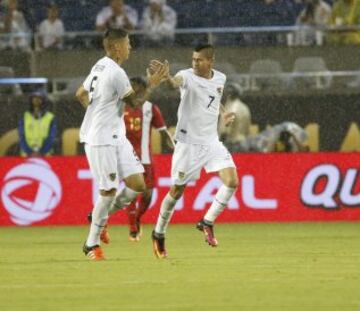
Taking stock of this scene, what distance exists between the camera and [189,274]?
37.6 ft

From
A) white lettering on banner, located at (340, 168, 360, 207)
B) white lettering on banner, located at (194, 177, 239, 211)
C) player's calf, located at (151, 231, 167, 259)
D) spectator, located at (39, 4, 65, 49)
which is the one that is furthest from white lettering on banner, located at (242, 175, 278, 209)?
player's calf, located at (151, 231, 167, 259)

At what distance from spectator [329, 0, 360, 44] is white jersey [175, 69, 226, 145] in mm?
9498

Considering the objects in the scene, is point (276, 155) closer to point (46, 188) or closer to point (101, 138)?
point (46, 188)

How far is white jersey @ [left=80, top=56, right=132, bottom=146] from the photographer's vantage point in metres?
12.8

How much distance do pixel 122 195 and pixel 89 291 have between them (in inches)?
191

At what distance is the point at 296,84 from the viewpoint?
23078mm

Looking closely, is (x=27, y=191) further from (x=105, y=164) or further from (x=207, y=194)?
(x=105, y=164)

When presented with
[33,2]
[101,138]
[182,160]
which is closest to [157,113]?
[182,160]

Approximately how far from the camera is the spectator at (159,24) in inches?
929

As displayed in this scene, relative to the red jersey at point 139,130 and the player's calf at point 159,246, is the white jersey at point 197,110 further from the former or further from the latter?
the red jersey at point 139,130

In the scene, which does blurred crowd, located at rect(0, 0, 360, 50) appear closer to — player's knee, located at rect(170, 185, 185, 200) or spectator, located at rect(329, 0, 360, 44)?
spectator, located at rect(329, 0, 360, 44)

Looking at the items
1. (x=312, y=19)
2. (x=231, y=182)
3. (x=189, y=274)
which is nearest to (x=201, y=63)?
(x=231, y=182)

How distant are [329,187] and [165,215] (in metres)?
7.52

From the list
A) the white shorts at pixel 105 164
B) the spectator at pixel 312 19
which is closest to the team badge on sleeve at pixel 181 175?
the white shorts at pixel 105 164
